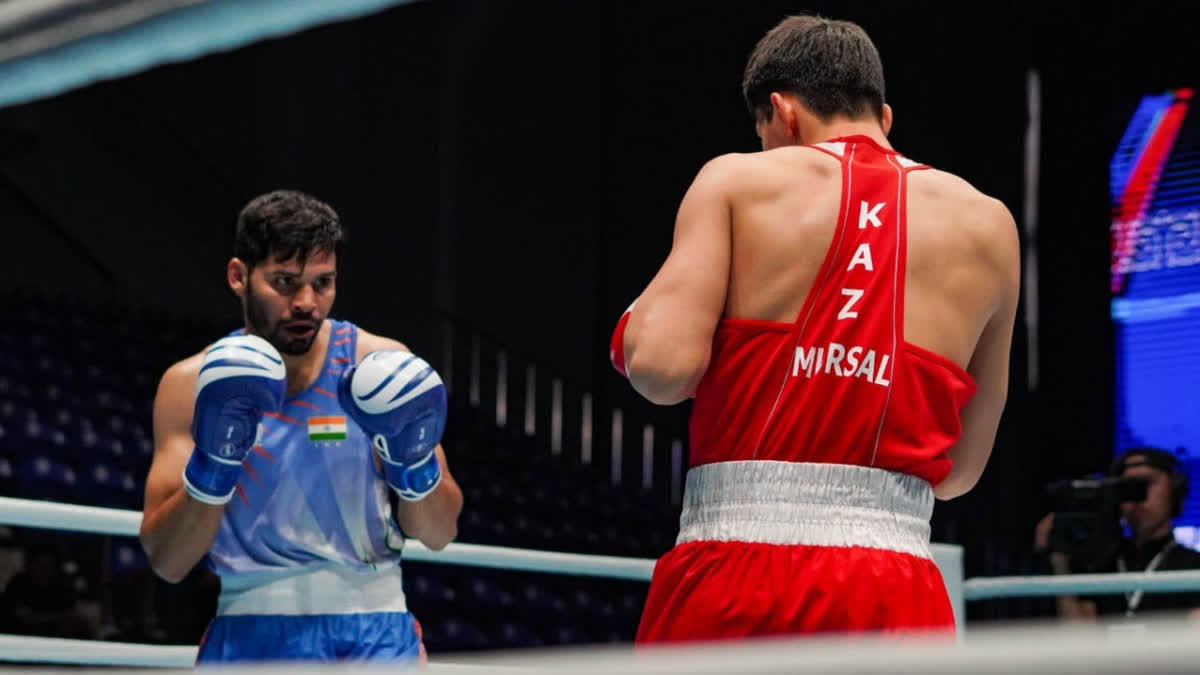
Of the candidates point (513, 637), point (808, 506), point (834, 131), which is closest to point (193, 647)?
point (808, 506)

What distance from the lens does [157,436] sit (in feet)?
8.98

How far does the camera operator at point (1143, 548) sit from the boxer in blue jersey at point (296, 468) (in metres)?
2.00

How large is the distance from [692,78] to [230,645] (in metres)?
9.27

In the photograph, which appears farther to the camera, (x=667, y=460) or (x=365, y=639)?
(x=667, y=460)

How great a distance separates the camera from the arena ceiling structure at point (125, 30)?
52 centimetres

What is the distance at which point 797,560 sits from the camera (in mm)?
1780

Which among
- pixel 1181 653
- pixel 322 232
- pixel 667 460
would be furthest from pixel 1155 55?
pixel 1181 653

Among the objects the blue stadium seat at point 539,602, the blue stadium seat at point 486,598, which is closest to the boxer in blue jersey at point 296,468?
the blue stadium seat at point 486,598

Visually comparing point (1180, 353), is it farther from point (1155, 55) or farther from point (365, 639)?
point (365, 639)

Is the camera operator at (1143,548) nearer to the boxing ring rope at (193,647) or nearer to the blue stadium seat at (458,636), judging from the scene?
the boxing ring rope at (193,647)

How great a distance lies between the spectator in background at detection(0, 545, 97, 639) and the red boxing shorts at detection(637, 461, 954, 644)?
175 inches

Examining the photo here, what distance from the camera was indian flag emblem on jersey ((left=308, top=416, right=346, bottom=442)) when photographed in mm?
2752

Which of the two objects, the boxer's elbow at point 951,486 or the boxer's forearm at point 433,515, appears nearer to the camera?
the boxer's elbow at point 951,486

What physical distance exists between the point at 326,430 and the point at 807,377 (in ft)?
4.02
